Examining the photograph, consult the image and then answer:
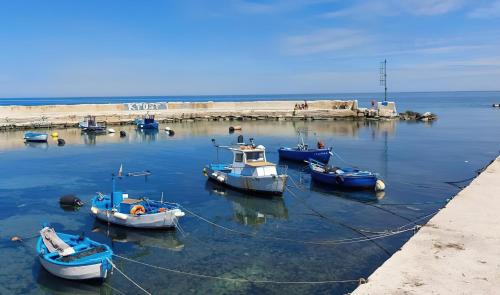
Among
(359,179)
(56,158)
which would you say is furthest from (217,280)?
(56,158)

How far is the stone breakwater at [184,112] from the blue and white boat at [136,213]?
185 ft

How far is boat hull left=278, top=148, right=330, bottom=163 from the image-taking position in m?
38.4

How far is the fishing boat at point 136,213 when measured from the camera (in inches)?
823

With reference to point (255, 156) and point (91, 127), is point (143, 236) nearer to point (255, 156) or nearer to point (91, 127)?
point (255, 156)

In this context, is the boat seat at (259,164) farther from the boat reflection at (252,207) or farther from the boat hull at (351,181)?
the boat hull at (351,181)

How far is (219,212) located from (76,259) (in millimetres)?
10317

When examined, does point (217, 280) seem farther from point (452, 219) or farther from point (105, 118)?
point (105, 118)

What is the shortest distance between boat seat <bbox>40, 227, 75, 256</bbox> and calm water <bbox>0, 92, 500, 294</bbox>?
95 centimetres

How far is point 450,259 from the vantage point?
14.3 m

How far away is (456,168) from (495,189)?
A: 44.1 ft

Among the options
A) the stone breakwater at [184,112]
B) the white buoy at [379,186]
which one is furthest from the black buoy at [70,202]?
the stone breakwater at [184,112]

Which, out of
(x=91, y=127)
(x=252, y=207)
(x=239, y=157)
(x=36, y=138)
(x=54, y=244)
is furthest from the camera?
(x=91, y=127)

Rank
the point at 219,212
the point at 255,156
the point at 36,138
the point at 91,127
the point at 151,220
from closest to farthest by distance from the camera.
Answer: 1. the point at 151,220
2. the point at 219,212
3. the point at 255,156
4. the point at 36,138
5. the point at 91,127

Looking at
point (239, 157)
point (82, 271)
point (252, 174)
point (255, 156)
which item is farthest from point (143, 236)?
point (255, 156)
